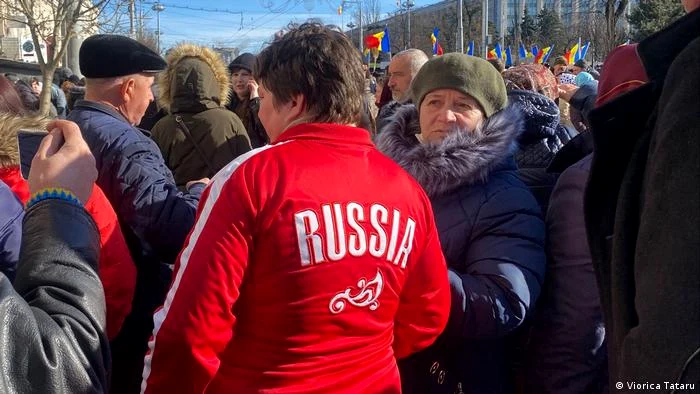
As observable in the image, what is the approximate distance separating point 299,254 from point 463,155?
3.02 ft

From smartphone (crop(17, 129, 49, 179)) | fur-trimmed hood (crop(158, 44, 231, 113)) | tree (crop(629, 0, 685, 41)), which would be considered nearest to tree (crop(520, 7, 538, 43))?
tree (crop(629, 0, 685, 41))

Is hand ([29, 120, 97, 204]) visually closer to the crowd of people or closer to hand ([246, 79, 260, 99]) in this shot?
the crowd of people

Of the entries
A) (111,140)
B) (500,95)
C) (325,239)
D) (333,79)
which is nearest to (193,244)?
(325,239)

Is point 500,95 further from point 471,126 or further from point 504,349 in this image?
point 504,349

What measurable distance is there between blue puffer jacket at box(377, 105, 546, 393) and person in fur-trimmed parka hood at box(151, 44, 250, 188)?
2040 millimetres

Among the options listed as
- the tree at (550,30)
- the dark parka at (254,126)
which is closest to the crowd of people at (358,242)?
the dark parka at (254,126)

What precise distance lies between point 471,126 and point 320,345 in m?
1.24

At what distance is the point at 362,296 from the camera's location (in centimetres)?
169

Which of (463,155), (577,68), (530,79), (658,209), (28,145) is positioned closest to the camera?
(658,209)

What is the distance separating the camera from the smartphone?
1.77m

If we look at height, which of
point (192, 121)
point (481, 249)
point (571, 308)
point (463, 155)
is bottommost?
point (571, 308)

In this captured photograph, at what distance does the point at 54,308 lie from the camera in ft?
4.10

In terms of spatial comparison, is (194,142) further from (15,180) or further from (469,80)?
(469,80)

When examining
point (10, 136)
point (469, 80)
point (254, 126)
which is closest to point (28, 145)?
point (10, 136)
